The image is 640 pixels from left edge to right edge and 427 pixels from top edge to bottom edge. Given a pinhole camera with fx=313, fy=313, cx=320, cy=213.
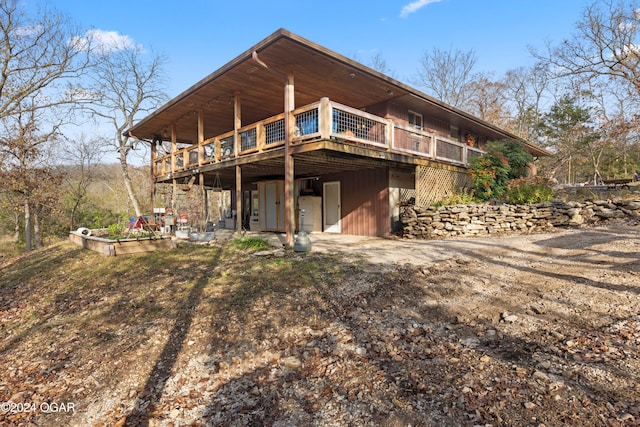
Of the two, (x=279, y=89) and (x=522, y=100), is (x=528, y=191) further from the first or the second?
(x=522, y=100)

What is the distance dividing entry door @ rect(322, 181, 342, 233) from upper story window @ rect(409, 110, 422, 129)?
407 centimetres

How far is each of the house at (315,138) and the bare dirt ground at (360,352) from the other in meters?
3.80

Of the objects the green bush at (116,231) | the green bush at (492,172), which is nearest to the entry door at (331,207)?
the green bush at (492,172)

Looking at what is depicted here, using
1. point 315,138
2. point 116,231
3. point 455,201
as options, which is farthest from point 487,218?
point 116,231

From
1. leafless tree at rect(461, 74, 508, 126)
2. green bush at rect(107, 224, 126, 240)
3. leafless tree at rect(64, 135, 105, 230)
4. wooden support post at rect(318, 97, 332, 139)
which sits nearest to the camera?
wooden support post at rect(318, 97, 332, 139)

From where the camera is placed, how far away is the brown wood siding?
11.0 m

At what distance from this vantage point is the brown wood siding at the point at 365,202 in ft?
35.9

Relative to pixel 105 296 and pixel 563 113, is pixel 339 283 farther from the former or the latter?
pixel 563 113

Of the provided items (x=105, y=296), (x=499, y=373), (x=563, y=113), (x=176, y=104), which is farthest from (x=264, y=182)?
(x=563, y=113)

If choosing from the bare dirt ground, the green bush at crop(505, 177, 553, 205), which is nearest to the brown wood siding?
the green bush at crop(505, 177, 553, 205)

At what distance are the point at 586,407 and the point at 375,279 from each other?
10.8 feet

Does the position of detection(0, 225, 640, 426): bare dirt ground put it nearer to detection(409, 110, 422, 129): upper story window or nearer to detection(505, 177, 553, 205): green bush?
detection(505, 177, 553, 205): green bush

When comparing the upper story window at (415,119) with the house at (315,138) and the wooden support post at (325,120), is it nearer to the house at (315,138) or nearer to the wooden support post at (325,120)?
the house at (315,138)

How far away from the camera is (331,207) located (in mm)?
12727
